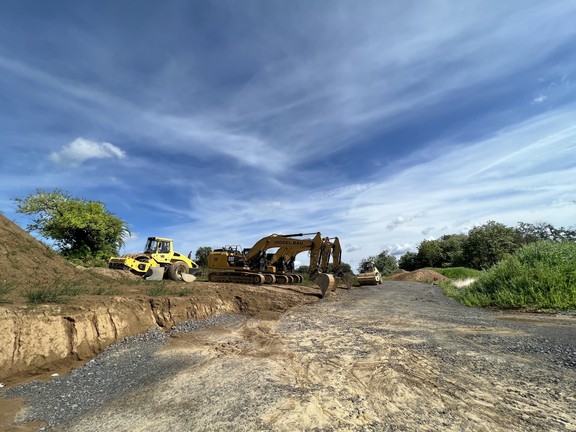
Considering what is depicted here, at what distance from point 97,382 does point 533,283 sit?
50.2ft

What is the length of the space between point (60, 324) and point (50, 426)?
275 cm

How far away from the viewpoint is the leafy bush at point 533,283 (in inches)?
469

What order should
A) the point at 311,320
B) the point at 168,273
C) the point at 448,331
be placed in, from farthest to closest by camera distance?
the point at 168,273 < the point at 311,320 < the point at 448,331

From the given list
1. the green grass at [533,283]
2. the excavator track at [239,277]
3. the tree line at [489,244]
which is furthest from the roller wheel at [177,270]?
the tree line at [489,244]

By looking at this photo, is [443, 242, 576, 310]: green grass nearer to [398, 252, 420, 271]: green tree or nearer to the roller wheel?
the roller wheel

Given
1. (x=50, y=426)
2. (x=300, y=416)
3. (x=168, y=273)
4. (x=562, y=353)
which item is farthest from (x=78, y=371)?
(x=168, y=273)

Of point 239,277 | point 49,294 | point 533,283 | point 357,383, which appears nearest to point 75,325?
point 49,294

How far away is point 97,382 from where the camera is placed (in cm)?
531

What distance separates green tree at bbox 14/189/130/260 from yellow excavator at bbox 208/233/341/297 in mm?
12839

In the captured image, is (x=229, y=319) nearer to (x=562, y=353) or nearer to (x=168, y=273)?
(x=562, y=353)

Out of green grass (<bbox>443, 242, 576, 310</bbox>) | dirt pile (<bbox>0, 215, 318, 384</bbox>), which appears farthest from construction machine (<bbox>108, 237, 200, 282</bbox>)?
green grass (<bbox>443, 242, 576, 310</bbox>)

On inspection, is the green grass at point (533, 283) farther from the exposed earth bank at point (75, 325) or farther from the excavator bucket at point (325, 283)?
the exposed earth bank at point (75, 325)

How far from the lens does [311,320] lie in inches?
391

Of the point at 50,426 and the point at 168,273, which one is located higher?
the point at 168,273
